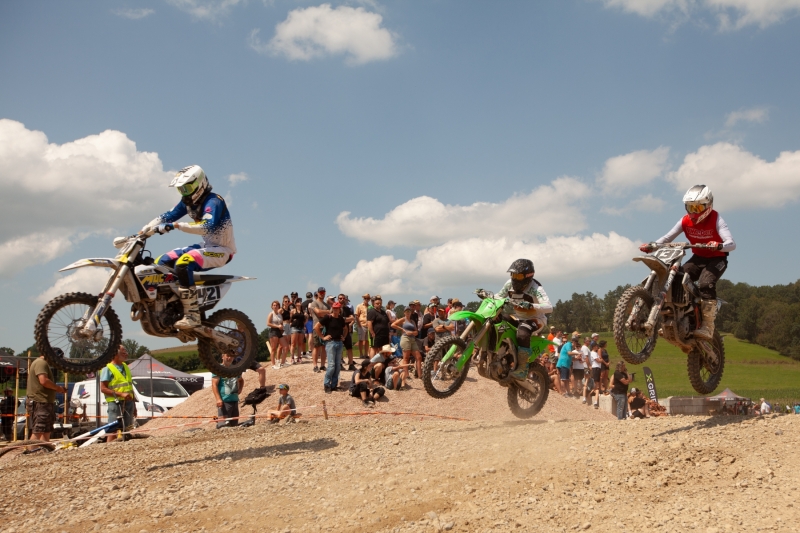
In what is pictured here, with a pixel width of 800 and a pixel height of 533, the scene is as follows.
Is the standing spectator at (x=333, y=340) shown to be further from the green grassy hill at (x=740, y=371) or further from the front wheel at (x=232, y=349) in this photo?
the green grassy hill at (x=740, y=371)

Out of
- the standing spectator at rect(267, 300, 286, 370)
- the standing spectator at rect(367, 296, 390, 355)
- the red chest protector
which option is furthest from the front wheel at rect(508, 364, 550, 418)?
the standing spectator at rect(267, 300, 286, 370)

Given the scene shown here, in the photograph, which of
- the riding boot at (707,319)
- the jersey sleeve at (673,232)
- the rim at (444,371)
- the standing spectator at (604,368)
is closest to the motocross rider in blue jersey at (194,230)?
the rim at (444,371)

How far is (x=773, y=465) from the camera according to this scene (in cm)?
668

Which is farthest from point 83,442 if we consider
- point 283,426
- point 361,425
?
point 361,425

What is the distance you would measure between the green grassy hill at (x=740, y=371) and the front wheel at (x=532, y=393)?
149ft

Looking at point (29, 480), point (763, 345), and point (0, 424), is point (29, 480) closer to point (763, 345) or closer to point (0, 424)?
point (0, 424)

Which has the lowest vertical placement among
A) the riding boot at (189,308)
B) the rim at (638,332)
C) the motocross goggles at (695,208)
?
the rim at (638,332)

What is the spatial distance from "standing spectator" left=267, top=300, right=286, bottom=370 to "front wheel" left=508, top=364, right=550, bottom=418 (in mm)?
8859

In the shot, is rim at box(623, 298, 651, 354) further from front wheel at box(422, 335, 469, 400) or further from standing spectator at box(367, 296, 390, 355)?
standing spectator at box(367, 296, 390, 355)

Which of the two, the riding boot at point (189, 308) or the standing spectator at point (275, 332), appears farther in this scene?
the standing spectator at point (275, 332)

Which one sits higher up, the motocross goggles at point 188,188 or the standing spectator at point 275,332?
the motocross goggles at point 188,188

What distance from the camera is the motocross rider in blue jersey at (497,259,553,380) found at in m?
10.3

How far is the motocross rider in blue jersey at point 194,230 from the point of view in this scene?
902 centimetres

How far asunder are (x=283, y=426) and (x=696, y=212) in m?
7.68
